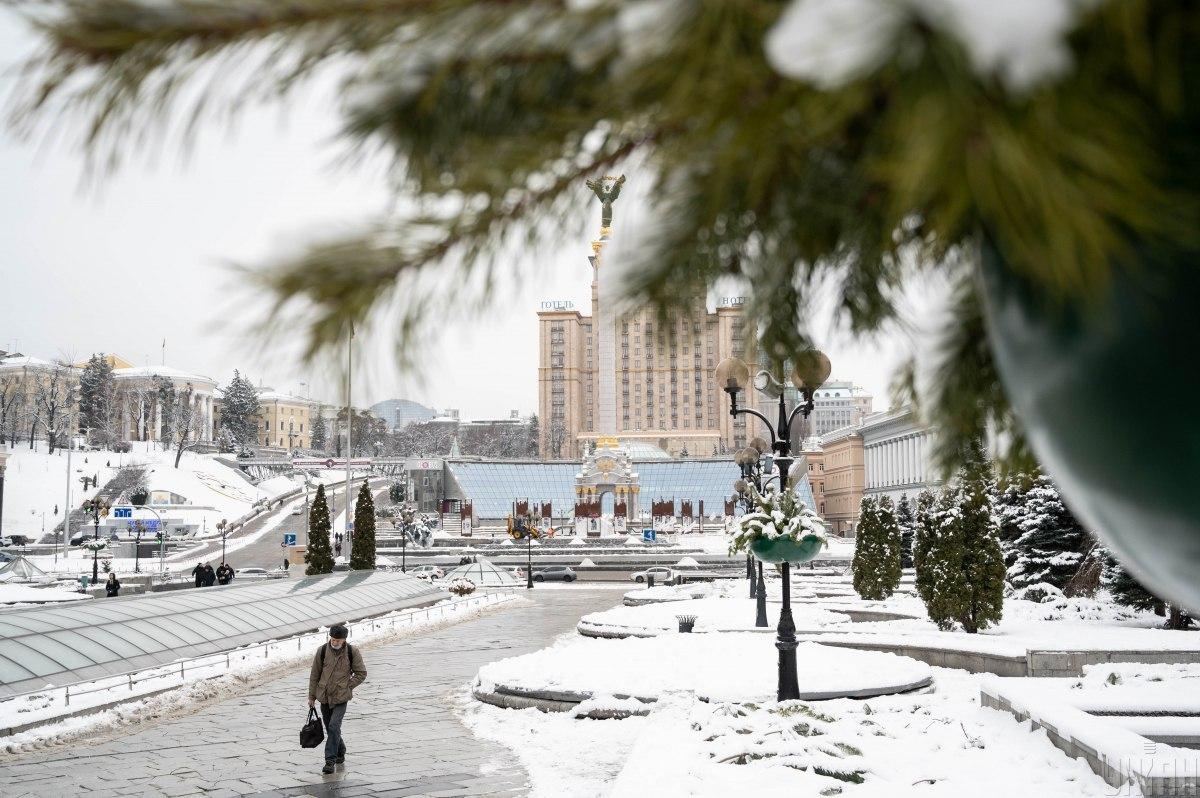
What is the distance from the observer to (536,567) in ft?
173

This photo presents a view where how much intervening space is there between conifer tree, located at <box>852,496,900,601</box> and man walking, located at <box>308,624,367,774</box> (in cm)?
1988

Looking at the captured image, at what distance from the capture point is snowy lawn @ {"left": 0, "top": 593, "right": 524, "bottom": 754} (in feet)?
43.1

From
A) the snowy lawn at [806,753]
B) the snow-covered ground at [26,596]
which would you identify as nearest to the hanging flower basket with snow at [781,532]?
the snowy lawn at [806,753]

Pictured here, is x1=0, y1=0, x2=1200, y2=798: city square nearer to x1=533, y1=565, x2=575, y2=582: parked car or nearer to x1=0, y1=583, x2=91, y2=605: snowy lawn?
x1=0, y1=583, x2=91, y2=605: snowy lawn

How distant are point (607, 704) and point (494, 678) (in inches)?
109

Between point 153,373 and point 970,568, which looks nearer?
point 970,568

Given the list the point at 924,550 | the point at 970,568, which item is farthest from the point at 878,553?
the point at 970,568

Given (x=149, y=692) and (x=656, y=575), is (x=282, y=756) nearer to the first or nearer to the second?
(x=149, y=692)

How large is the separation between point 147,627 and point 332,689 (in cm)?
901

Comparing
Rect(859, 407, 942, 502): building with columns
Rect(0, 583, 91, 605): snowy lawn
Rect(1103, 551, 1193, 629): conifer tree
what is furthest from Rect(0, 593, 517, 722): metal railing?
Rect(859, 407, 942, 502): building with columns

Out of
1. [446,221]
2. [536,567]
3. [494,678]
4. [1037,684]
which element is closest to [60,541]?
[536,567]

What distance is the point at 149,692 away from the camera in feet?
51.1

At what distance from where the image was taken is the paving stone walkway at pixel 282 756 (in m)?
10.3

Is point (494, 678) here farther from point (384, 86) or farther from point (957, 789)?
point (384, 86)
